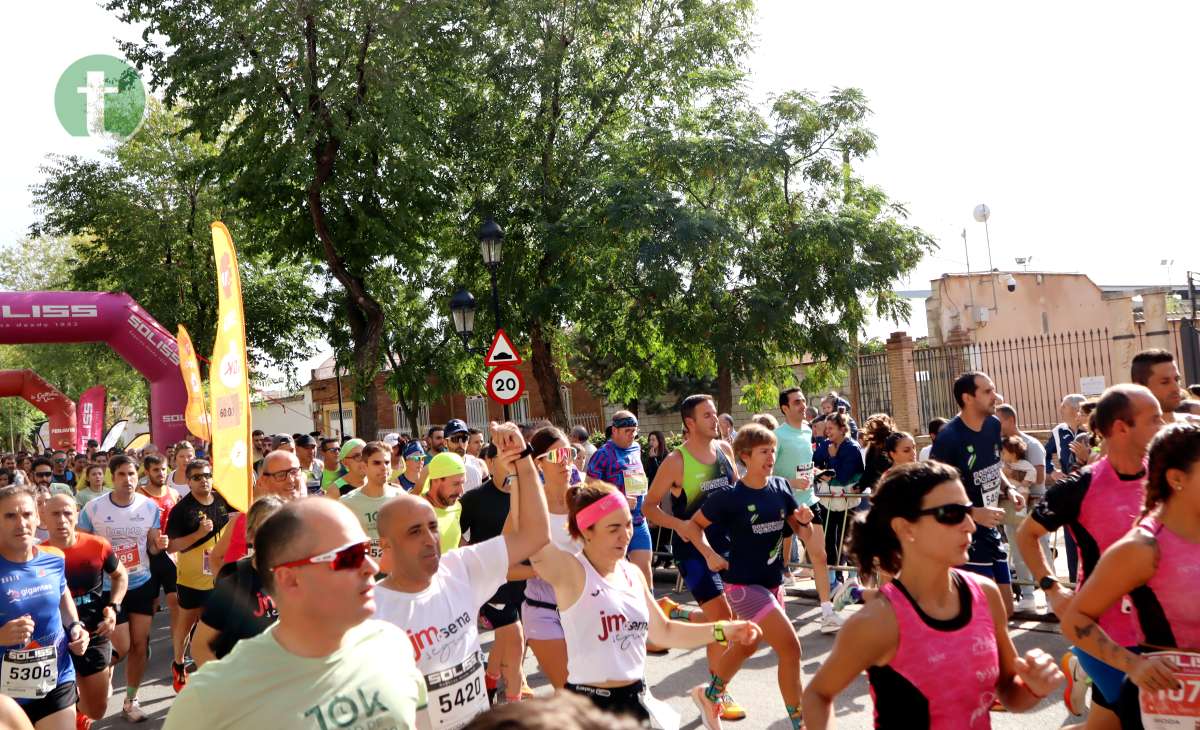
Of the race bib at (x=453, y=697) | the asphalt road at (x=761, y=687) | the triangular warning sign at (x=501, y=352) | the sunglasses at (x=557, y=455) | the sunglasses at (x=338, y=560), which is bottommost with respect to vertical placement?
the asphalt road at (x=761, y=687)

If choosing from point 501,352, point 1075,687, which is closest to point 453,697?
point 1075,687

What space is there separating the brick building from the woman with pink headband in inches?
1149

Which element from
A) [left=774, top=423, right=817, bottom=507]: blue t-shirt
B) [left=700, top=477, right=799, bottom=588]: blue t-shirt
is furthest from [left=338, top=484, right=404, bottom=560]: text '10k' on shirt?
[left=774, top=423, right=817, bottom=507]: blue t-shirt

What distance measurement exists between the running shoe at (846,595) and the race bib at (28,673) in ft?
18.3

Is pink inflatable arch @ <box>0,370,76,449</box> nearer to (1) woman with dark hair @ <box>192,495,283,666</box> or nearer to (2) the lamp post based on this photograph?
(2) the lamp post

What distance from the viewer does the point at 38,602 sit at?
6.00 meters

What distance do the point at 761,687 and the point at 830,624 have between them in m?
1.71

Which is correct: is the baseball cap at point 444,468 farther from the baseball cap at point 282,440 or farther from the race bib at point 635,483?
the baseball cap at point 282,440

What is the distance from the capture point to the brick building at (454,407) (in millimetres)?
41750

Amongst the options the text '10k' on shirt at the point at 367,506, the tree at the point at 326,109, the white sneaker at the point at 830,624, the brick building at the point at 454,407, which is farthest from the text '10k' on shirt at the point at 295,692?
the brick building at the point at 454,407

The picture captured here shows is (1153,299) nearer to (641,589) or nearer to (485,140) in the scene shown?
(485,140)

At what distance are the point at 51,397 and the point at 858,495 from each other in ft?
101

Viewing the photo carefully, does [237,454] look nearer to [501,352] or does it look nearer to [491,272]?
[501,352]

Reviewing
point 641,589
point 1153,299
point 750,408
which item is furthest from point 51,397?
point 641,589
